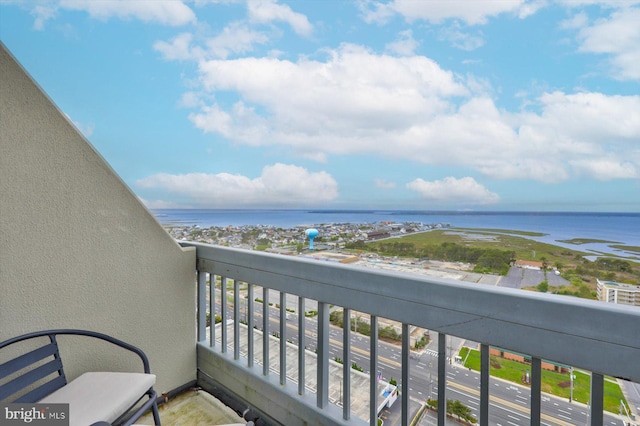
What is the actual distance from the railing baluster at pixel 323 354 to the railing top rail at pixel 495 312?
93 millimetres

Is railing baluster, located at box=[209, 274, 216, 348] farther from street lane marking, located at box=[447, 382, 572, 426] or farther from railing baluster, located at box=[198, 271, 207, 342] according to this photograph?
street lane marking, located at box=[447, 382, 572, 426]

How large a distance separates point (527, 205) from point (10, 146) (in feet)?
7.96

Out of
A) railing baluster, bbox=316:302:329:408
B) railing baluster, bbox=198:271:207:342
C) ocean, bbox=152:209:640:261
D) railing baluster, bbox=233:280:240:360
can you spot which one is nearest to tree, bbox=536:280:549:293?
ocean, bbox=152:209:640:261

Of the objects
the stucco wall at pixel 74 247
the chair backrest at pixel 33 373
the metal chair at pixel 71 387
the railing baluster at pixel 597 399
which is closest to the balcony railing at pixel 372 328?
the railing baluster at pixel 597 399

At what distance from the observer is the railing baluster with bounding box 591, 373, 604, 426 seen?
3.49ft

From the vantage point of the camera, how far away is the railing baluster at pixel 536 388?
1172mm

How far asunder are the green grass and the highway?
0.03 meters

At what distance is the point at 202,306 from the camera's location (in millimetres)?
2650

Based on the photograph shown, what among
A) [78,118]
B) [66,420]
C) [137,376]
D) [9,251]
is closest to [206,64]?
[78,118]

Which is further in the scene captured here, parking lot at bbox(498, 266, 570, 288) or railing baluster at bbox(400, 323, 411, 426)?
railing baluster at bbox(400, 323, 411, 426)

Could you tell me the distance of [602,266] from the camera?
Result: 3.52 ft

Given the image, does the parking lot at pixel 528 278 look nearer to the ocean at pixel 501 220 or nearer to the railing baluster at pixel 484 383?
the ocean at pixel 501 220

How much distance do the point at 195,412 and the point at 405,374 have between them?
1.63 m

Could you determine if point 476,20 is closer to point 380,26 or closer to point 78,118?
point 380,26
